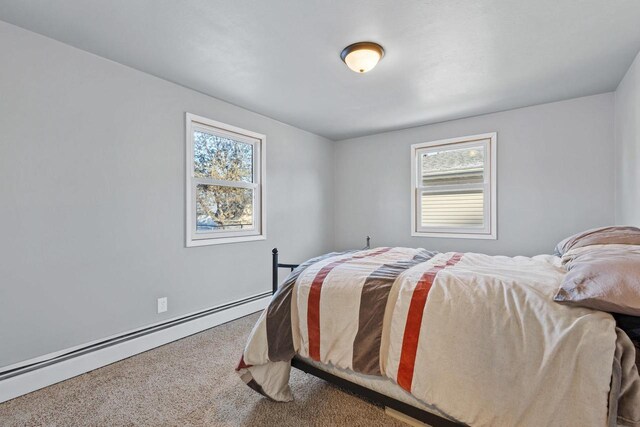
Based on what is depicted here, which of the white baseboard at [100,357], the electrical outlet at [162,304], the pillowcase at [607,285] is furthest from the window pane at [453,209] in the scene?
the electrical outlet at [162,304]

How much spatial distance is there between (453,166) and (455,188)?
0.98ft

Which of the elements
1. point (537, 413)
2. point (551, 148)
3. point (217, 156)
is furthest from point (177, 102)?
point (551, 148)

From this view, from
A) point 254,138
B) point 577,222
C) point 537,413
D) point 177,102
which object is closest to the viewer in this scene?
point 537,413

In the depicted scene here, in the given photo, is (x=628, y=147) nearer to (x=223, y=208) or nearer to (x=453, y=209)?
(x=453, y=209)

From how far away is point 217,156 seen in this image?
3207 millimetres

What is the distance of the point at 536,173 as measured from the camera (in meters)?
3.30

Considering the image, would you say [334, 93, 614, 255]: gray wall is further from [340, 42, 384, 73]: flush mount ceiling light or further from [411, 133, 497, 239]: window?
[340, 42, 384, 73]: flush mount ceiling light

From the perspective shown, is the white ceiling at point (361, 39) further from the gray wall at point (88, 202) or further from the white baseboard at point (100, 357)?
the white baseboard at point (100, 357)

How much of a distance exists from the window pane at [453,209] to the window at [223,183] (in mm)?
2263

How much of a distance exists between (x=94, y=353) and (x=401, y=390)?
7.35 ft

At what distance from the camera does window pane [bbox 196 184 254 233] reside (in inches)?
121

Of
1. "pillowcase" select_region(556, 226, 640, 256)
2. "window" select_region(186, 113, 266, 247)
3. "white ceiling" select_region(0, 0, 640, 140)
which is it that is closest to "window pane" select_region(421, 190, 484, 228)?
"white ceiling" select_region(0, 0, 640, 140)

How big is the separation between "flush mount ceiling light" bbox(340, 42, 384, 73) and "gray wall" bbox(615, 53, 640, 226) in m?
2.01

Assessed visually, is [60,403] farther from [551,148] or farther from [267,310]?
[551,148]
